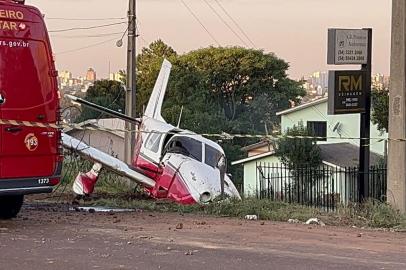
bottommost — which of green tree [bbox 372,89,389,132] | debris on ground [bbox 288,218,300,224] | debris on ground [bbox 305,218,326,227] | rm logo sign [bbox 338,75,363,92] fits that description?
debris on ground [bbox 288,218,300,224]

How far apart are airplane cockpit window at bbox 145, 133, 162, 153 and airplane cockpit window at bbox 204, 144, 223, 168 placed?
50.1 inches

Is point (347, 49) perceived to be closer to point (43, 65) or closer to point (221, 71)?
point (43, 65)

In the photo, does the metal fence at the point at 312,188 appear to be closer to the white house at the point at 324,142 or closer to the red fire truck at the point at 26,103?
the red fire truck at the point at 26,103

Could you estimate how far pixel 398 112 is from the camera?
38.1ft

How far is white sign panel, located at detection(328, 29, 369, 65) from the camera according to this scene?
41.0ft

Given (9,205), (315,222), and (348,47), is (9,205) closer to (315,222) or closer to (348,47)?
(315,222)

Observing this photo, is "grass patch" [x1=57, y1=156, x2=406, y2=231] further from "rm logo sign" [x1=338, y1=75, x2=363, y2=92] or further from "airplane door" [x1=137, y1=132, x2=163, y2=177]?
"rm logo sign" [x1=338, y1=75, x2=363, y2=92]

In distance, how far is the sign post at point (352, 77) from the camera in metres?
12.5

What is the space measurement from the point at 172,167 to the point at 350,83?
513 centimetres

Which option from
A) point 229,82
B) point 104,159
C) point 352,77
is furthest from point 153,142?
point 229,82

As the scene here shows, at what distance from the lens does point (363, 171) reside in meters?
13.0

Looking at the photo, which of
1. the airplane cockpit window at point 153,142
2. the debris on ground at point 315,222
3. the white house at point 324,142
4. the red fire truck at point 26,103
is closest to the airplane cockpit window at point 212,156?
the airplane cockpit window at point 153,142

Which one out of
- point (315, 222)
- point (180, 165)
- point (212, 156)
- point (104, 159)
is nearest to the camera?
point (315, 222)

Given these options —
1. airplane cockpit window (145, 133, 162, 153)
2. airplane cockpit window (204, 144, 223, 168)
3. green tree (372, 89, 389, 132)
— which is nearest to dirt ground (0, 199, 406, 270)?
airplane cockpit window (204, 144, 223, 168)
